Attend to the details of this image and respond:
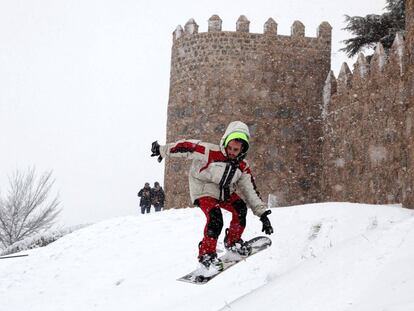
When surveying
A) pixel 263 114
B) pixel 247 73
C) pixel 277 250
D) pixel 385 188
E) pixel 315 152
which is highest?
pixel 247 73

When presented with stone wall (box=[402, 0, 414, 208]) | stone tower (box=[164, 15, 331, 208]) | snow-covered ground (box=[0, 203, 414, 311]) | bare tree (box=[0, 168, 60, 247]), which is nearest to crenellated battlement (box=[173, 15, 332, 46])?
stone tower (box=[164, 15, 331, 208])

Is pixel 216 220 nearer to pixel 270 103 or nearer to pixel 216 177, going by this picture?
pixel 216 177

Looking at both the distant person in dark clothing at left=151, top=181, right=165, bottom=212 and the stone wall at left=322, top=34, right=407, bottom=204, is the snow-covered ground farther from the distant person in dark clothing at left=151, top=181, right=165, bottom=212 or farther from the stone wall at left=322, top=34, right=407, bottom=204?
the distant person in dark clothing at left=151, top=181, right=165, bottom=212

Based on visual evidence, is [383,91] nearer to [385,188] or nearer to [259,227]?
[385,188]

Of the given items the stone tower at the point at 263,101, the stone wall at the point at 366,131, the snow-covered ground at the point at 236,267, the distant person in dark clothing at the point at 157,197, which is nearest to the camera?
the snow-covered ground at the point at 236,267

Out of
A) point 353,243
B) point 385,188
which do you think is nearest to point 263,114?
→ point 385,188

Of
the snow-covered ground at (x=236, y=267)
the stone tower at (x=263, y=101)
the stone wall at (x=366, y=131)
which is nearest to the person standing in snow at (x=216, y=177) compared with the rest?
the snow-covered ground at (x=236, y=267)

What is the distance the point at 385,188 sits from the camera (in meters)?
13.1

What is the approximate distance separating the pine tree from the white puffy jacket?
44.2ft

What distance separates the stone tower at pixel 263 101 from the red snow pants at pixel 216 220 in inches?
413

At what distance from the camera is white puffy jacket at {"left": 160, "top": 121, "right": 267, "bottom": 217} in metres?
6.19

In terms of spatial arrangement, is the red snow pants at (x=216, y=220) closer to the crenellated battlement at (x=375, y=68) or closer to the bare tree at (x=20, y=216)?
the crenellated battlement at (x=375, y=68)

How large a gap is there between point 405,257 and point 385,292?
692 millimetres

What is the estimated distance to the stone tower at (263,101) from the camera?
17.2 meters
